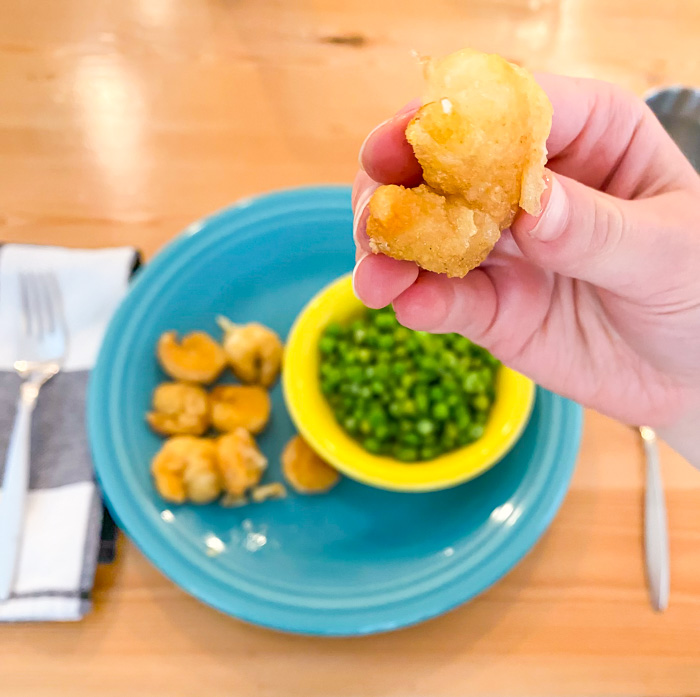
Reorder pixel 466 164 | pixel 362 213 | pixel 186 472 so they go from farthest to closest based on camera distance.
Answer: pixel 186 472 → pixel 362 213 → pixel 466 164

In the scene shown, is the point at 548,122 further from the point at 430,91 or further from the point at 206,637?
the point at 206,637

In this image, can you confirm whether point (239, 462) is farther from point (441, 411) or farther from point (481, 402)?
point (481, 402)

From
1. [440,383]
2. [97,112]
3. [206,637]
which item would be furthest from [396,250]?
[97,112]

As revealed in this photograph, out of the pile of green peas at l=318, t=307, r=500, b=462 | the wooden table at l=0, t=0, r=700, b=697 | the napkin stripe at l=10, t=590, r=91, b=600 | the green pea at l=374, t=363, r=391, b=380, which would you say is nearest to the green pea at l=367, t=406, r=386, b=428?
the pile of green peas at l=318, t=307, r=500, b=462

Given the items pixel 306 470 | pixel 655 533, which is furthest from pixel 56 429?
pixel 655 533

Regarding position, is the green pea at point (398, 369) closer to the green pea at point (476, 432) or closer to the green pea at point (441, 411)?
the green pea at point (441, 411)

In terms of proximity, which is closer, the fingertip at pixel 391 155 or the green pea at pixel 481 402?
the fingertip at pixel 391 155

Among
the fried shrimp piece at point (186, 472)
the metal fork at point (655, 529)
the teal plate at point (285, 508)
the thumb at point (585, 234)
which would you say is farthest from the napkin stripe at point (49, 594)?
the metal fork at point (655, 529)
